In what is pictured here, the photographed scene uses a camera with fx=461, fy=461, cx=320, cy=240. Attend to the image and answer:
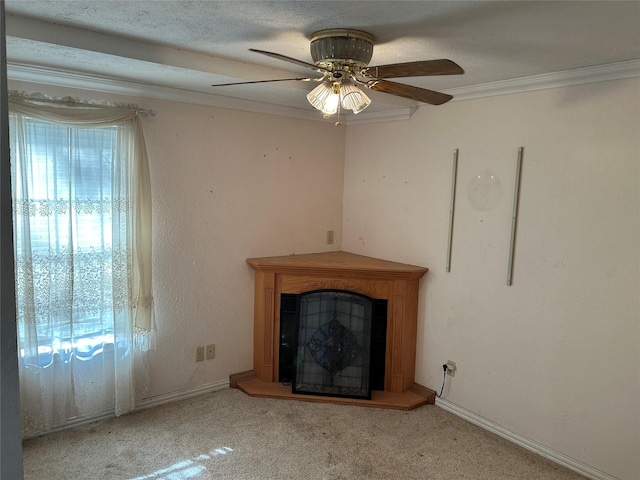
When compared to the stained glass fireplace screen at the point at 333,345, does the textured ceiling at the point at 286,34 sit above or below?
above

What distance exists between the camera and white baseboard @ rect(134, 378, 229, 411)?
3.16m

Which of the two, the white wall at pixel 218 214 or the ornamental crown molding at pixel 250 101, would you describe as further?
the white wall at pixel 218 214

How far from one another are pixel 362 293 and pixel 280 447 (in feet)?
3.92

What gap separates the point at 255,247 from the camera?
3580mm

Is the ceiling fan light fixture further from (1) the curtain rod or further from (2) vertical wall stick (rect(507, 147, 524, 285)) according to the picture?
(1) the curtain rod

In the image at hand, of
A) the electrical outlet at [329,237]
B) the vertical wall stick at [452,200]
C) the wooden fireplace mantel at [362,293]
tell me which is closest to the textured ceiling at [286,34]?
the vertical wall stick at [452,200]

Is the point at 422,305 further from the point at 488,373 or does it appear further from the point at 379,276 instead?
the point at 488,373

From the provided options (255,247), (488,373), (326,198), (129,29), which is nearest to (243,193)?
(255,247)

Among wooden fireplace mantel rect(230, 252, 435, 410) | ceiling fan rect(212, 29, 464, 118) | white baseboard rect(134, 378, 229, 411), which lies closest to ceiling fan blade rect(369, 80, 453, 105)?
ceiling fan rect(212, 29, 464, 118)

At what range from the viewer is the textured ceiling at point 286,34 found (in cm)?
170

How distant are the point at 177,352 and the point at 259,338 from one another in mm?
624

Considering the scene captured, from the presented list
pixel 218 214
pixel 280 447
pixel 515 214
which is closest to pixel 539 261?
pixel 515 214

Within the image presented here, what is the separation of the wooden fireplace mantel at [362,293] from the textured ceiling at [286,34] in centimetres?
139

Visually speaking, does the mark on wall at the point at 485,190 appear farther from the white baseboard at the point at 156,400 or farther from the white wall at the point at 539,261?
the white baseboard at the point at 156,400
